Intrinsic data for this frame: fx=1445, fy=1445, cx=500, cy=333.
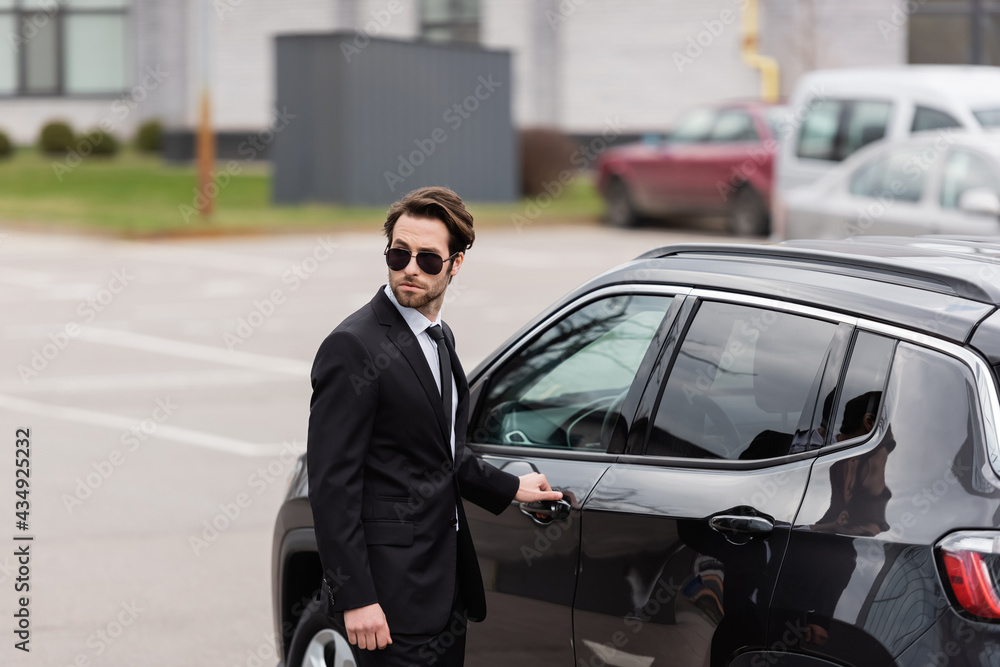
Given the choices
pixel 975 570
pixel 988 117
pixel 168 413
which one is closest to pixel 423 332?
pixel 975 570

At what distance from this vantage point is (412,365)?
3305 millimetres

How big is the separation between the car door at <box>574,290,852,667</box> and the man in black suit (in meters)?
0.34

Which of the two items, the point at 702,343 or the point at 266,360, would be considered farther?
the point at 266,360

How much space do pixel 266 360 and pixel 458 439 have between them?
8.81 metres

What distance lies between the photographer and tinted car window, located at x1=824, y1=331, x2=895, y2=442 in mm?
2922

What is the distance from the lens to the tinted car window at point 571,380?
3.64 m

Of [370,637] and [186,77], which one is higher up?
[186,77]

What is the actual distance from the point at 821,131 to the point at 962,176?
515 cm

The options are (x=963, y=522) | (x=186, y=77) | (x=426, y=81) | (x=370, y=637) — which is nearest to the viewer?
(x=963, y=522)

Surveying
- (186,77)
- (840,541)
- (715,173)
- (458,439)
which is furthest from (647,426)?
(186,77)

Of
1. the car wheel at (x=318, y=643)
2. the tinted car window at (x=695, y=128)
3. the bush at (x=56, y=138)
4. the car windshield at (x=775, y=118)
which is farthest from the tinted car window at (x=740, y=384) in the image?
the bush at (x=56, y=138)

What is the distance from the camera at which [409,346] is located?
331 centimetres

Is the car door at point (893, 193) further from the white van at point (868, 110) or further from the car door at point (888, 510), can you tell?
the car door at point (888, 510)

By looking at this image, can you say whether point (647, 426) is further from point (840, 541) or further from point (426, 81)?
point (426, 81)
